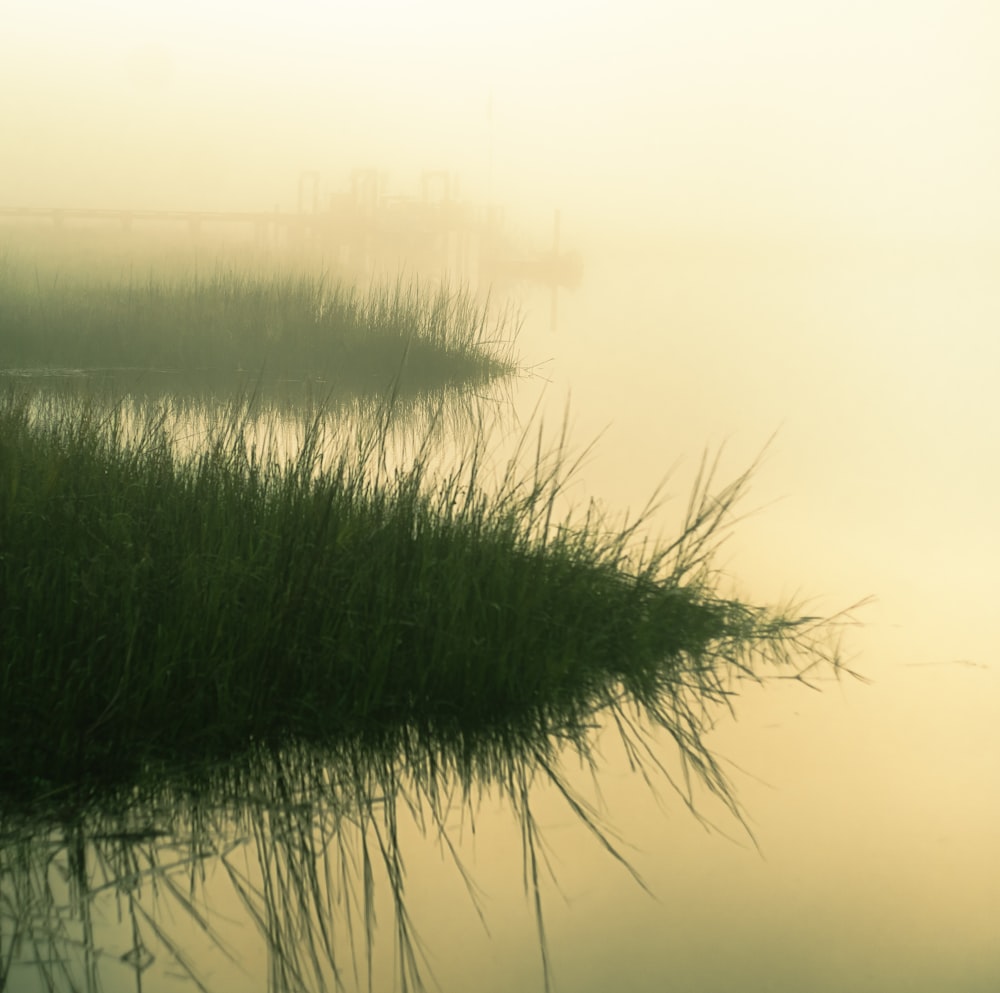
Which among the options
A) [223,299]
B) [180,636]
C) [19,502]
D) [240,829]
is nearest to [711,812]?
[240,829]

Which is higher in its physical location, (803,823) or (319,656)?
(319,656)

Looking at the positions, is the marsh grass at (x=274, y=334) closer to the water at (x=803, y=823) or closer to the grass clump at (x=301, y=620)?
the water at (x=803, y=823)

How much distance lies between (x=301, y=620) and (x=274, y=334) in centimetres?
657

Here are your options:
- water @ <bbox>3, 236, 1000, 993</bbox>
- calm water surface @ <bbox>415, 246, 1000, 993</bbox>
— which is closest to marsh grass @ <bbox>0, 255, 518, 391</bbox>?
calm water surface @ <bbox>415, 246, 1000, 993</bbox>

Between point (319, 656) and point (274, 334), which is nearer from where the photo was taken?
point (319, 656)

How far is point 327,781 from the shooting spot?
81.7 inches

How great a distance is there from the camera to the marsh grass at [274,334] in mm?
8250

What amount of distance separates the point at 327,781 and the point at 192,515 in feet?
2.90

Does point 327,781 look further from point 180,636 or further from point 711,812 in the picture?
point 711,812

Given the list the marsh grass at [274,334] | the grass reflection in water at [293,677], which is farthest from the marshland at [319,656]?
the marsh grass at [274,334]

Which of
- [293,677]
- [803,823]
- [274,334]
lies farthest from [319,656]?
[274,334]

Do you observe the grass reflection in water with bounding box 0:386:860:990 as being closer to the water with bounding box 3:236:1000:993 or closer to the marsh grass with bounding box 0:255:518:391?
the water with bounding box 3:236:1000:993

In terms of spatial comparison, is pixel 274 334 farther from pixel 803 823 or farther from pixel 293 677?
pixel 803 823

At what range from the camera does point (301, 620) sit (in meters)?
2.33
